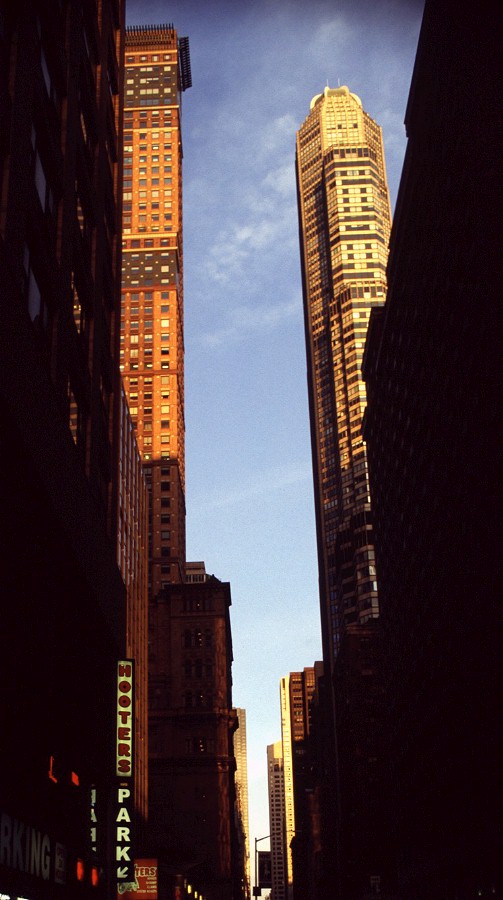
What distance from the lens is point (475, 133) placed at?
72375 mm

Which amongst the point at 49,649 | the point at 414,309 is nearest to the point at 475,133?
the point at 414,309

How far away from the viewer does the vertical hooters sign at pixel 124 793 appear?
123 ft

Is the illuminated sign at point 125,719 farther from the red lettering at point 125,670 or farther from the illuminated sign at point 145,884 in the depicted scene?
the illuminated sign at point 145,884

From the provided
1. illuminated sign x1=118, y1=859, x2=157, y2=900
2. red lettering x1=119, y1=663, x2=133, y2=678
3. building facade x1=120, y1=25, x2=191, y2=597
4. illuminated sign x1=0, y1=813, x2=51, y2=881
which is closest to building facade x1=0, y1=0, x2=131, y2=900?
illuminated sign x1=0, y1=813, x2=51, y2=881

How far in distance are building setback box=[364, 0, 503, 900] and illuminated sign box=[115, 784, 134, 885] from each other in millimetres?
34620

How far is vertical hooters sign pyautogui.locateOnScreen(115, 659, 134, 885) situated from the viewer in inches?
1473

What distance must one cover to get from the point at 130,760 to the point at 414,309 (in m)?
66.2

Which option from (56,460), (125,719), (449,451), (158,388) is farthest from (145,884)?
(158,388)

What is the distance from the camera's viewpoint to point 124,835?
124 ft

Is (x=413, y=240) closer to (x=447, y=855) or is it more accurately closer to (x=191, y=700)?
(x=447, y=855)

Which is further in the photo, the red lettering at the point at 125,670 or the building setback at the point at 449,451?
the building setback at the point at 449,451

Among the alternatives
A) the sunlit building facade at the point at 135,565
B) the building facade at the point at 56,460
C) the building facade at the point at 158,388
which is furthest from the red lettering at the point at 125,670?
the building facade at the point at 158,388

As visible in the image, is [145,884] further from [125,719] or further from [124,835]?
[125,719]

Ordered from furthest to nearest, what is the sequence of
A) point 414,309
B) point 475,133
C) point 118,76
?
point 414,309, point 475,133, point 118,76
